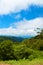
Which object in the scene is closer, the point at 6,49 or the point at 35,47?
the point at 6,49

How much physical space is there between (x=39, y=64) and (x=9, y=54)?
837 inches

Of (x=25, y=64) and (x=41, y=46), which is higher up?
(x=41, y=46)

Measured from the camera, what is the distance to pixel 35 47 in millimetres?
79375

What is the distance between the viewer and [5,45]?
42844mm

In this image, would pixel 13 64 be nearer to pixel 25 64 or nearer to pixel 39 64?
pixel 25 64

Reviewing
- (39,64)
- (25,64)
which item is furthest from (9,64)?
(39,64)

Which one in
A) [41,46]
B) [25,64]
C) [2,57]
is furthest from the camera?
[41,46]

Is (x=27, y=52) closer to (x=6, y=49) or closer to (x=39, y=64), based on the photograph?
(x=6, y=49)

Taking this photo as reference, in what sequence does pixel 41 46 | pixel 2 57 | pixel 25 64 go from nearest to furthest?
pixel 25 64, pixel 2 57, pixel 41 46

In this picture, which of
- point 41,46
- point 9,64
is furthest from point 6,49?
point 41,46

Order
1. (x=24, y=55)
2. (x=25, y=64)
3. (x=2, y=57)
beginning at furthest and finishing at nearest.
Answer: (x=24, y=55), (x=2, y=57), (x=25, y=64)

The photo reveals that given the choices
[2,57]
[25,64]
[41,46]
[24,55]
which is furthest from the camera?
[41,46]

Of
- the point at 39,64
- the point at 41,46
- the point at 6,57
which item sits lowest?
the point at 39,64

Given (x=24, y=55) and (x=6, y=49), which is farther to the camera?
(x=24, y=55)
